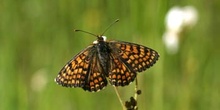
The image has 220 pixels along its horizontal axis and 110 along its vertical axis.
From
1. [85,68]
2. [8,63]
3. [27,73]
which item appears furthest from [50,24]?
[85,68]

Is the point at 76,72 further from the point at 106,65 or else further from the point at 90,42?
the point at 90,42

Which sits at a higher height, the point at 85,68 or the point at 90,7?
the point at 90,7

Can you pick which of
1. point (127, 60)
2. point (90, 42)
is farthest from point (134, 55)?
point (90, 42)

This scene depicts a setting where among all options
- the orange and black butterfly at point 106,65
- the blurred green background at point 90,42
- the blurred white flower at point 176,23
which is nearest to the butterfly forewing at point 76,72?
the orange and black butterfly at point 106,65

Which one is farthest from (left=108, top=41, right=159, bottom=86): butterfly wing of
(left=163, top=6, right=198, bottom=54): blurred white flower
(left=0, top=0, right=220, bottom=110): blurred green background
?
(left=163, top=6, right=198, bottom=54): blurred white flower

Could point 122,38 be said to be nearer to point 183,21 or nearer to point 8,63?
point 183,21

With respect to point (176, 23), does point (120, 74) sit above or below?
below
